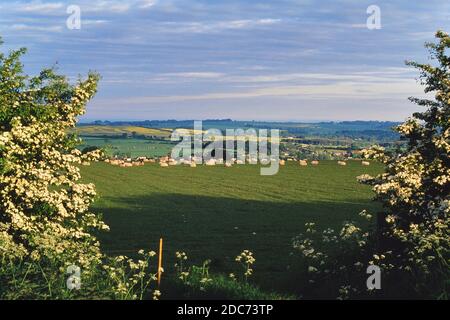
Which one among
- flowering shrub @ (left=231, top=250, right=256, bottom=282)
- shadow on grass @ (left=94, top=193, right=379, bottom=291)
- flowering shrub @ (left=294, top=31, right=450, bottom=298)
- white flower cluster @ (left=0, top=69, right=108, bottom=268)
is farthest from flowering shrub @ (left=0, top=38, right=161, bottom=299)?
flowering shrub @ (left=294, top=31, right=450, bottom=298)

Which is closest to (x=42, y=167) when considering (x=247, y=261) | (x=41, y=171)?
(x=41, y=171)

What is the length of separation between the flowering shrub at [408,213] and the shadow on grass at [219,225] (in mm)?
2660

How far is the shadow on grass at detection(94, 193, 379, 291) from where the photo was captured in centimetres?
2677

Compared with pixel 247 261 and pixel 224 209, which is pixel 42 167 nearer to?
pixel 247 261

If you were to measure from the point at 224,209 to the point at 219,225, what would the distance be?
27.2 feet

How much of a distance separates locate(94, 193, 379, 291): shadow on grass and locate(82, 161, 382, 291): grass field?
39mm

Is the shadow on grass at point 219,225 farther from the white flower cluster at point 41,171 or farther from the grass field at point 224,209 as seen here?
the white flower cluster at point 41,171

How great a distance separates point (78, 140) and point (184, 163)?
75910 mm

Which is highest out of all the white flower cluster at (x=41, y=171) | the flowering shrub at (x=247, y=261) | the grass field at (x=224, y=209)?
the white flower cluster at (x=41, y=171)

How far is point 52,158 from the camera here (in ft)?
69.8

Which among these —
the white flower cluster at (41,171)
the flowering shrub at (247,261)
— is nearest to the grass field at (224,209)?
the flowering shrub at (247,261)

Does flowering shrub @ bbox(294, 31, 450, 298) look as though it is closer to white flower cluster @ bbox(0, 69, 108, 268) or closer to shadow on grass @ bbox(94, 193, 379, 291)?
shadow on grass @ bbox(94, 193, 379, 291)

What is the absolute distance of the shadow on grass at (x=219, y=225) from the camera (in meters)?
26.8
